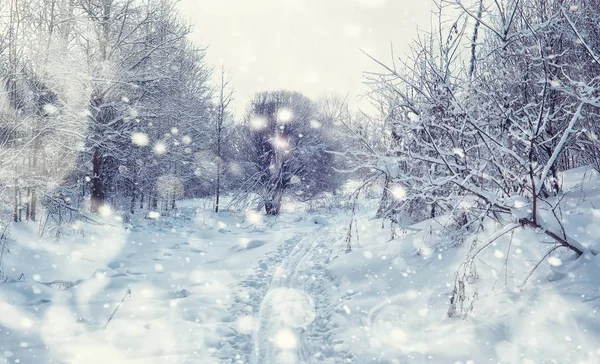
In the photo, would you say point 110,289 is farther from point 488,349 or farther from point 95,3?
point 95,3

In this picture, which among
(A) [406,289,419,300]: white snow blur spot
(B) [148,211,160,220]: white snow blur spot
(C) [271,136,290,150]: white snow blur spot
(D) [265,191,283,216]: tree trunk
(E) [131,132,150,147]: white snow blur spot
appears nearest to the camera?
(A) [406,289,419,300]: white snow blur spot

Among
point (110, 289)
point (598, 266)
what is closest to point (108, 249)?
point (110, 289)

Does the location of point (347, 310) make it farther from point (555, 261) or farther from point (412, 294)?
point (555, 261)

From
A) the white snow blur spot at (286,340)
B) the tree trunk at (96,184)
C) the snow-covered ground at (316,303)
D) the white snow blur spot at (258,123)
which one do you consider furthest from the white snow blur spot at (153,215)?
the white snow blur spot at (286,340)

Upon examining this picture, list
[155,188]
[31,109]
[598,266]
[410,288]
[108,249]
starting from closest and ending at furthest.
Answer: [598,266] → [410,288] → [31,109] → [108,249] → [155,188]

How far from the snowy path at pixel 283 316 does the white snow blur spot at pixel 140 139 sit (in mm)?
9005

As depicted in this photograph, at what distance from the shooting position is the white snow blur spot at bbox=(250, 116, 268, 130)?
22562 mm

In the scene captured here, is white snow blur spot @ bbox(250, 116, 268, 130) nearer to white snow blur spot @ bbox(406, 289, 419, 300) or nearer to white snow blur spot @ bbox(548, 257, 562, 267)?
white snow blur spot @ bbox(406, 289, 419, 300)

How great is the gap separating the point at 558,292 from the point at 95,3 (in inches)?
629

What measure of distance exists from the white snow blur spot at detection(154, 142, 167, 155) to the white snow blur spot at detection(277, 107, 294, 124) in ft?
24.9

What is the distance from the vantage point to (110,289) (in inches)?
289

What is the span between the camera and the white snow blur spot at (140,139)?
51.1 feet

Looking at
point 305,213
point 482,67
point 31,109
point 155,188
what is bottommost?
point 305,213

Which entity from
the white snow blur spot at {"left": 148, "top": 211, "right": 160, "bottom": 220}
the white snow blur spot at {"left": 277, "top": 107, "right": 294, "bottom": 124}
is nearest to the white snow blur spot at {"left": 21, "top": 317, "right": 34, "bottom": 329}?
the white snow blur spot at {"left": 148, "top": 211, "right": 160, "bottom": 220}
